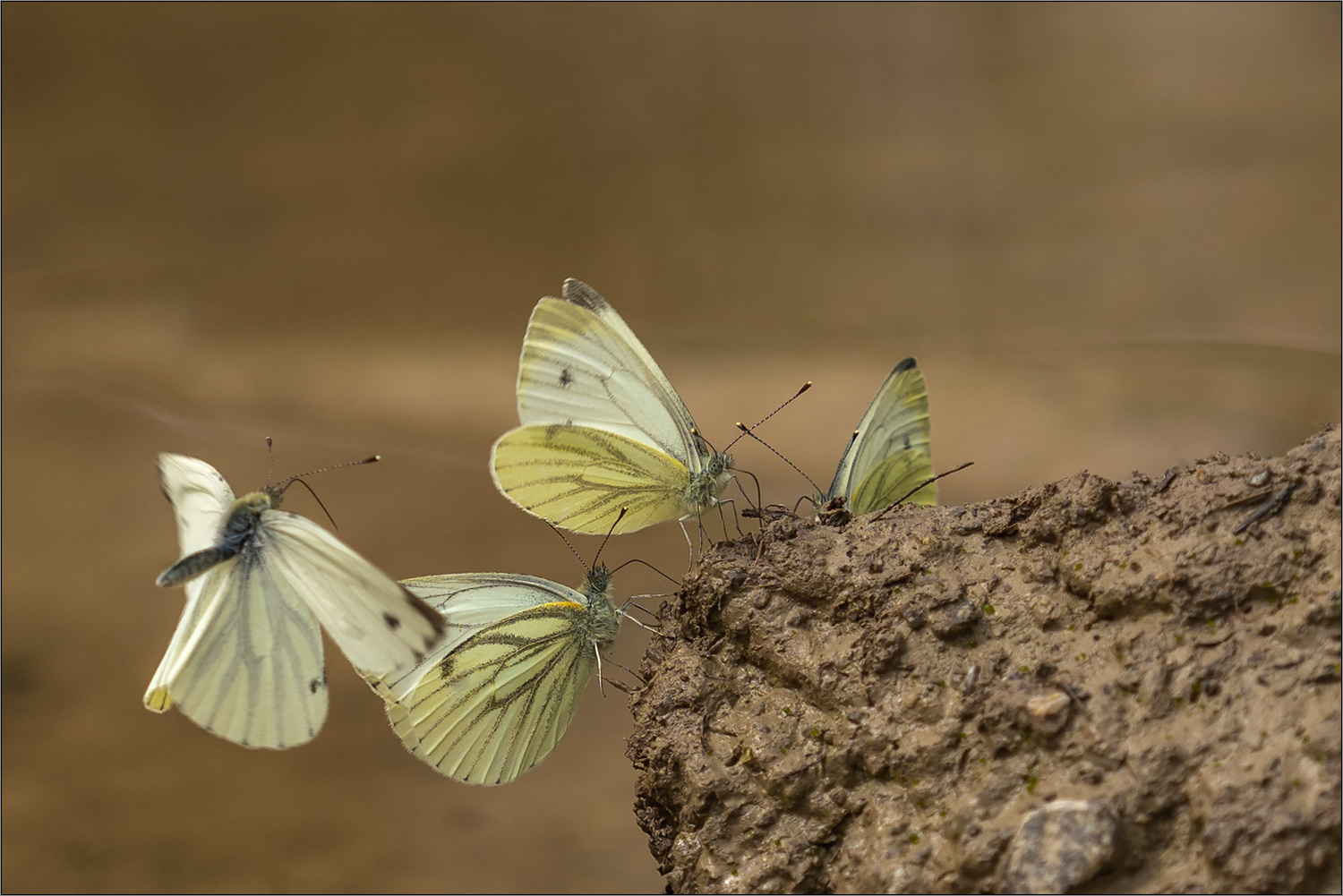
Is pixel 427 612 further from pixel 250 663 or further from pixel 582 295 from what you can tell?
pixel 582 295

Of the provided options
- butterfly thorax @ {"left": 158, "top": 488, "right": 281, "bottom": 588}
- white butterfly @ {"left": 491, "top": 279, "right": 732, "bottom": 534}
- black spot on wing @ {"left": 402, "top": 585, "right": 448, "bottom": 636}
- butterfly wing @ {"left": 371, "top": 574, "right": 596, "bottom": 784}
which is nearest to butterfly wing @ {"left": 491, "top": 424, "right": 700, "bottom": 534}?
white butterfly @ {"left": 491, "top": 279, "right": 732, "bottom": 534}

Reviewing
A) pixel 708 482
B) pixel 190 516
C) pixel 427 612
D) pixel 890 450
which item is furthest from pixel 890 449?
pixel 190 516

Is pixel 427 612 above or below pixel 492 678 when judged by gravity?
below

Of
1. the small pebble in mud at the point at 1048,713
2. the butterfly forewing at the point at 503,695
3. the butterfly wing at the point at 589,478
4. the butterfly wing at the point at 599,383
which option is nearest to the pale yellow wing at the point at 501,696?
the butterfly forewing at the point at 503,695

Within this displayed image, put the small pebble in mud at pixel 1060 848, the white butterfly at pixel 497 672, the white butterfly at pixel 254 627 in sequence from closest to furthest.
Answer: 1. the small pebble in mud at pixel 1060 848
2. the white butterfly at pixel 254 627
3. the white butterfly at pixel 497 672

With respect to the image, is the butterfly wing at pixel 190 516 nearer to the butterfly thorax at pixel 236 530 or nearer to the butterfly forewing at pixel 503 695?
the butterfly thorax at pixel 236 530

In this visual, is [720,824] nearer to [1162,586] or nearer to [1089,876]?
[1089,876]
